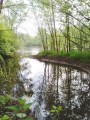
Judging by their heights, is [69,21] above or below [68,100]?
above

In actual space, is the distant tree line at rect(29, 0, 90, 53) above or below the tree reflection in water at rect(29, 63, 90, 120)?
above

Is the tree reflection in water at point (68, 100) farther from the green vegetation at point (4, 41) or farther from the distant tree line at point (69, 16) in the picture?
the green vegetation at point (4, 41)

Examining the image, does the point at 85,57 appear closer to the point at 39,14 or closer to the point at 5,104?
the point at 5,104

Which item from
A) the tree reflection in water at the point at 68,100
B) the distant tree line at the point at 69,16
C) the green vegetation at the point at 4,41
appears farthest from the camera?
the green vegetation at the point at 4,41

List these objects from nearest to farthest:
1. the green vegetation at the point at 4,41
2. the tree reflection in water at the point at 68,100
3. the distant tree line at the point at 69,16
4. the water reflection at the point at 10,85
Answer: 1. the distant tree line at the point at 69,16
2. the tree reflection in water at the point at 68,100
3. the water reflection at the point at 10,85
4. the green vegetation at the point at 4,41

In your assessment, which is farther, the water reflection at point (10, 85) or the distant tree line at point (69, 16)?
the water reflection at point (10, 85)

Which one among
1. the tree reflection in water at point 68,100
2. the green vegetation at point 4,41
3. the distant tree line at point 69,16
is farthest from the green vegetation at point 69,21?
the green vegetation at point 4,41

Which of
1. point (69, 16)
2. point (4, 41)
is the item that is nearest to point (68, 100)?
point (69, 16)

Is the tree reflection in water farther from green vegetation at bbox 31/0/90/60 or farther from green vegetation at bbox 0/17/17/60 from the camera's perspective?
green vegetation at bbox 0/17/17/60

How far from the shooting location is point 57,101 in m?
9.43

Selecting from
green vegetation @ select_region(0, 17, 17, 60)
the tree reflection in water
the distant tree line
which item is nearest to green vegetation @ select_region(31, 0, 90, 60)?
the distant tree line

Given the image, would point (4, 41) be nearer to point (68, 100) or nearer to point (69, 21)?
point (69, 21)

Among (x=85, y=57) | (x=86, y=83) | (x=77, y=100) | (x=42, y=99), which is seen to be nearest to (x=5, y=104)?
(x=42, y=99)

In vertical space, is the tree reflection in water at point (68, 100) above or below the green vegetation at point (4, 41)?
below
